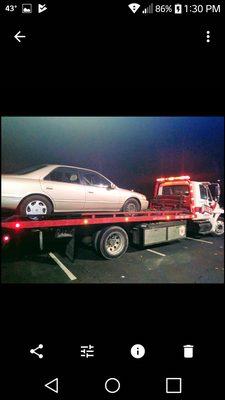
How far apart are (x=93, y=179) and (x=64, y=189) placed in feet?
3.34

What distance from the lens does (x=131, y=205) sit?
20.3 ft

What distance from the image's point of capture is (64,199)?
4793 mm

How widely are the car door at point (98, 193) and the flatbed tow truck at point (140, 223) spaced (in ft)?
1.02
